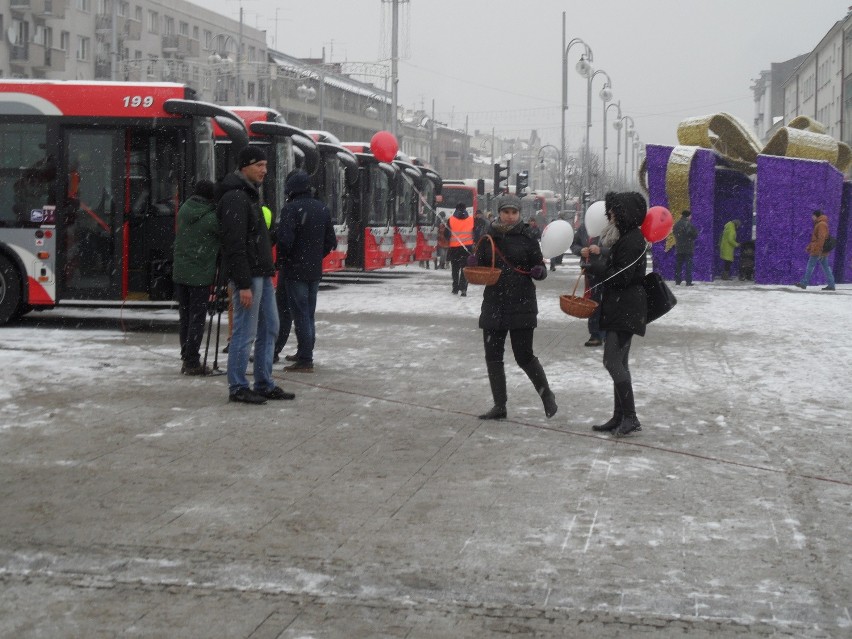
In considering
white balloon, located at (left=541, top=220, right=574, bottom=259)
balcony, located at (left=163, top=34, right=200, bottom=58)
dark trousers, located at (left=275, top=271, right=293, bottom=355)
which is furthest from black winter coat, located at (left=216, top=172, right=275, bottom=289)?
balcony, located at (left=163, top=34, right=200, bottom=58)

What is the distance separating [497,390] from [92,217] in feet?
27.2

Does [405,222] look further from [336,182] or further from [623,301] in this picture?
[623,301]

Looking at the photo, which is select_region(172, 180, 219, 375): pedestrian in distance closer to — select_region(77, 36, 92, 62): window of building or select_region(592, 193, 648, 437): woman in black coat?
select_region(592, 193, 648, 437): woman in black coat

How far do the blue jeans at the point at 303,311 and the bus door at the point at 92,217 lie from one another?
4711 mm

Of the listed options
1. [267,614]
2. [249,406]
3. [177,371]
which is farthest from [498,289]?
[267,614]

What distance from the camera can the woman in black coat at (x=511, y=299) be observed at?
9.17 m

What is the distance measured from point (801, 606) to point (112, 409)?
6.04 meters

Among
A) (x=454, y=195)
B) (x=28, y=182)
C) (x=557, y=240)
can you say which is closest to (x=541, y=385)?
(x=557, y=240)

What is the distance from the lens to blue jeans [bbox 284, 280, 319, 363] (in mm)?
11938

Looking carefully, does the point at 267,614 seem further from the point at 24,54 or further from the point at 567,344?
the point at 24,54

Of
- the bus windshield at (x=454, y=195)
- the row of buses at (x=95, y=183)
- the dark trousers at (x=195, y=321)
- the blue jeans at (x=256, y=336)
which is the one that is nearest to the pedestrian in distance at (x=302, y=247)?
the dark trousers at (x=195, y=321)

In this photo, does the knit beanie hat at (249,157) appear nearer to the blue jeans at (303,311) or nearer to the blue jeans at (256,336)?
the blue jeans at (256,336)

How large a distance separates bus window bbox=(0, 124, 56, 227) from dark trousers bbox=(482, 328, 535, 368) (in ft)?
28.0

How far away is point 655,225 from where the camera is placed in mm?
9602
